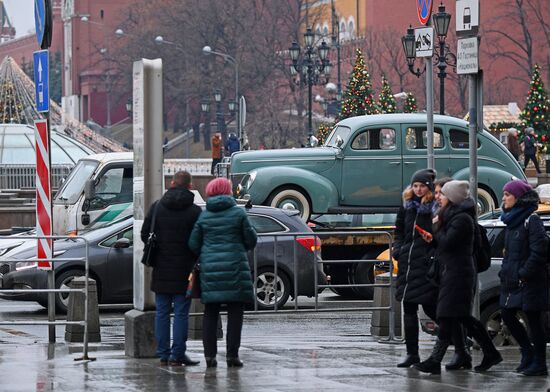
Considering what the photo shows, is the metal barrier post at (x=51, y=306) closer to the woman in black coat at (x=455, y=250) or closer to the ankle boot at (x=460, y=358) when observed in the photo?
the ankle boot at (x=460, y=358)

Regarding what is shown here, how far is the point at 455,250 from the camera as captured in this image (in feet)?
40.2

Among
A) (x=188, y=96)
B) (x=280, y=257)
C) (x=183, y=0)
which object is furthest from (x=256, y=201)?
(x=183, y=0)

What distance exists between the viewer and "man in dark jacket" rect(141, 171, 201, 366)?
42.1ft

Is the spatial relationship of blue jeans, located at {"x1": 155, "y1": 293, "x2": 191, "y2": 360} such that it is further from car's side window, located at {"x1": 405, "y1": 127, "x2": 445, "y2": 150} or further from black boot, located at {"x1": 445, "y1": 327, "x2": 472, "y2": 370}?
car's side window, located at {"x1": 405, "y1": 127, "x2": 445, "y2": 150}

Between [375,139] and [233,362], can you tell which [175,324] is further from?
[375,139]

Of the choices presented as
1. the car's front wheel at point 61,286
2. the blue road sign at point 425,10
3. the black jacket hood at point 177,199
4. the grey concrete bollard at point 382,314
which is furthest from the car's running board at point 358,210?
the black jacket hood at point 177,199

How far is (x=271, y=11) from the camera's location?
341 feet

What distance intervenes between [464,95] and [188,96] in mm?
21141

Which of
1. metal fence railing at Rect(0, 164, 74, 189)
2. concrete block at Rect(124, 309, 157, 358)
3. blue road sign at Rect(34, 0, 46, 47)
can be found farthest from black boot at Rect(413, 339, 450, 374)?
metal fence railing at Rect(0, 164, 74, 189)

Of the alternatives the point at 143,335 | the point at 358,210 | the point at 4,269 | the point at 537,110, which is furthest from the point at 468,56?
the point at 537,110

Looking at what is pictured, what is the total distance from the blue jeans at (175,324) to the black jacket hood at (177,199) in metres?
Result: 0.77

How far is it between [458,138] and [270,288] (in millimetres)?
8161

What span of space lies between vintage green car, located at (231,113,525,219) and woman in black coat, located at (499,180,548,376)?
12967 millimetres

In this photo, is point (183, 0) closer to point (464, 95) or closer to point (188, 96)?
point (188, 96)
